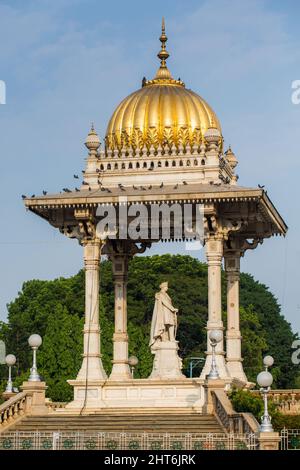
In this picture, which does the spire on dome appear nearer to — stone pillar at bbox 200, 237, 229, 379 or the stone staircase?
stone pillar at bbox 200, 237, 229, 379

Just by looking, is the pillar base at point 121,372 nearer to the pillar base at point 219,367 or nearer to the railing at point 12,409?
the pillar base at point 219,367

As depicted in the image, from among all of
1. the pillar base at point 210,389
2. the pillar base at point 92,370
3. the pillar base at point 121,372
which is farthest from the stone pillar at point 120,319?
the pillar base at point 210,389

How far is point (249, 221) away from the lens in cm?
5025

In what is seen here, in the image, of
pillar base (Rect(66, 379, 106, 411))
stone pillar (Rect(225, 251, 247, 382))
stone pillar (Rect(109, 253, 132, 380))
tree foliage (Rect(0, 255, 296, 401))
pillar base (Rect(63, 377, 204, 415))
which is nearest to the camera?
pillar base (Rect(63, 377, 204, 415))

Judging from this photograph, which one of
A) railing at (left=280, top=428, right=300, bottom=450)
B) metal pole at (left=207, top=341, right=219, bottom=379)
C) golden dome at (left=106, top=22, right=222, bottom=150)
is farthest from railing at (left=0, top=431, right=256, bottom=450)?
golden dome at (left=106, top=22, right=222, bottom=150)

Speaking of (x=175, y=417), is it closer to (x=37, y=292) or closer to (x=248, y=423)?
(x=248, y=423)

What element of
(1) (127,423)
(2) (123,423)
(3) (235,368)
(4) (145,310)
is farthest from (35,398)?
(4) (145,310)

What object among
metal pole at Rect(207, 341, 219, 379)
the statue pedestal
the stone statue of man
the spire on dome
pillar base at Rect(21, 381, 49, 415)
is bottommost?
pillar base at Rect(21, 381, 49, 415)

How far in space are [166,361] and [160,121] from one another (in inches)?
297

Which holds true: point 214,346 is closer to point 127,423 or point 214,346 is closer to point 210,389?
point 210,389

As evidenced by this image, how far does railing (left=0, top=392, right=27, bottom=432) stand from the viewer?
4572cm

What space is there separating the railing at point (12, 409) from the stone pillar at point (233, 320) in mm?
8256

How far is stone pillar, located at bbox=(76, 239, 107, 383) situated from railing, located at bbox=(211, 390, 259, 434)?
480 cm

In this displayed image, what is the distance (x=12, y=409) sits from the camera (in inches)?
1829
